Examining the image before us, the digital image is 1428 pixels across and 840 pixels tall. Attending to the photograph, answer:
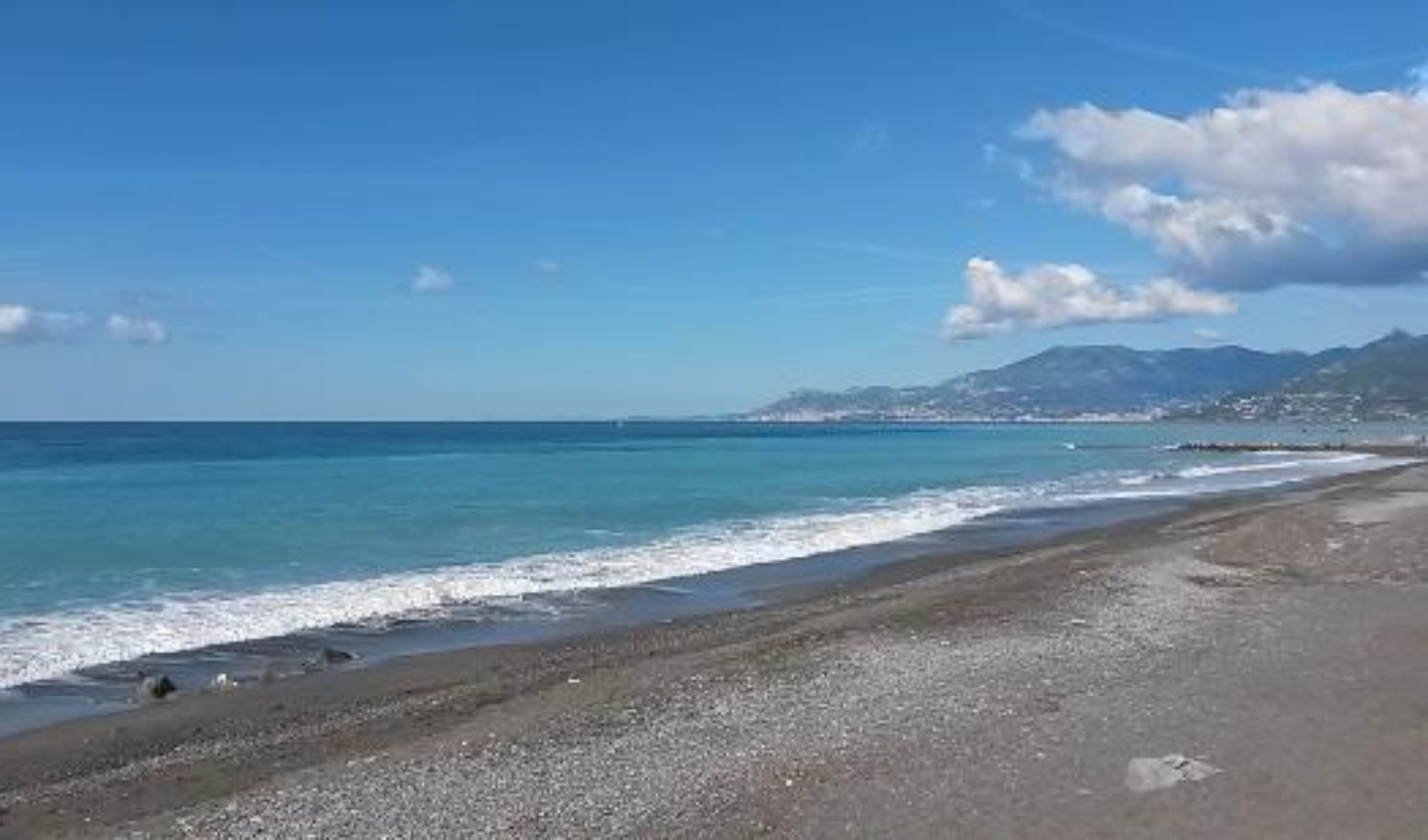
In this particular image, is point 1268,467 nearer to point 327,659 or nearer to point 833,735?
point 327,659

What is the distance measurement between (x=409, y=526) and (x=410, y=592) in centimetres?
1700

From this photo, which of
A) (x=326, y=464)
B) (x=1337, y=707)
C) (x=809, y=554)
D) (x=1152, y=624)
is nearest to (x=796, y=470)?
(x=326, y=464)

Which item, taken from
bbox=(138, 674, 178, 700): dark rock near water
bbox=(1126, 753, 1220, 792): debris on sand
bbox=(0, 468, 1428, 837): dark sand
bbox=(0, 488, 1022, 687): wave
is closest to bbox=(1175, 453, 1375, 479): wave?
bbox=(0, 488, 1022, 687): wave

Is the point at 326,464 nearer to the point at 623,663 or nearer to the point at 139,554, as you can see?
the point at 139,554

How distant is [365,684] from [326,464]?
86.1 m

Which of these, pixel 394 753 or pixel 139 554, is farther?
pixel 139 554

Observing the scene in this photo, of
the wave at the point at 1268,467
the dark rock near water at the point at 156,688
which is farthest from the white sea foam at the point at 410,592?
the wave at the point at 1268,467

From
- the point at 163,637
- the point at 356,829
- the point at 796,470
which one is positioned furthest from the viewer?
the point at 796,470

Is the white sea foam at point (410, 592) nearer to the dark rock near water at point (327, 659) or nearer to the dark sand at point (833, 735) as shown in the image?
the dark rock near water at point (327, 659)

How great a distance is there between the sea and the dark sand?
126 inches

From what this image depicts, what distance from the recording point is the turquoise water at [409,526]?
82.5 ft

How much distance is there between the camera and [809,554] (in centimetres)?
3516

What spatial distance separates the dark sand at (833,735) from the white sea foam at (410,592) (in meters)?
4.48

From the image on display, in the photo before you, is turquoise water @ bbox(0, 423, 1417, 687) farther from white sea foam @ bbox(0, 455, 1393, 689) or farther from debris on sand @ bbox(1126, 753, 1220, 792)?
debris on sand @ bbox(1126, 753, 1220, 792)
